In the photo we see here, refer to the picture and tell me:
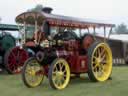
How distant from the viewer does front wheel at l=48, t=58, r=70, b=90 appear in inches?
345

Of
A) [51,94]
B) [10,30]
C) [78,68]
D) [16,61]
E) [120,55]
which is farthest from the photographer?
[120,55]

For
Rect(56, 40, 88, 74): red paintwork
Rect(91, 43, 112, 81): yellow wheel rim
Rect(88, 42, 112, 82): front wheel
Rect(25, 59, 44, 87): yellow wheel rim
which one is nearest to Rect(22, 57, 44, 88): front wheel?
Rect(25, 59, 44, 87): yellow wheel rim

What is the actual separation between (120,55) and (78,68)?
877 cm

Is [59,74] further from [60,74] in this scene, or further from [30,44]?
[30,44]

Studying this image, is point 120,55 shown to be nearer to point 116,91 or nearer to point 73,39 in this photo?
point 73,39

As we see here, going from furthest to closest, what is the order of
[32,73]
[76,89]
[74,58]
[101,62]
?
[101,62] < [74,58] < [32,73] < [76,89]

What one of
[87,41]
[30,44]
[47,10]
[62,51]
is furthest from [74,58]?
[47,10]

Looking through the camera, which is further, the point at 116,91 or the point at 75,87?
the point at 75,87

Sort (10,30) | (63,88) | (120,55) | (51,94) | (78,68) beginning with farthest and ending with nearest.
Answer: (120,55), (10,30), (78,68), (63,88), (51,94)

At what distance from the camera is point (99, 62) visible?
10.4m

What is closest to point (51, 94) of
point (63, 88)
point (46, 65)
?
point (63, 88)

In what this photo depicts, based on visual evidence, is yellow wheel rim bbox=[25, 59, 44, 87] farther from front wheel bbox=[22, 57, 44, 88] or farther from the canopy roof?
the canopy roof

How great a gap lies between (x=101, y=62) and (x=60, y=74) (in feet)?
5.77

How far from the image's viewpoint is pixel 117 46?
61.2 feet
